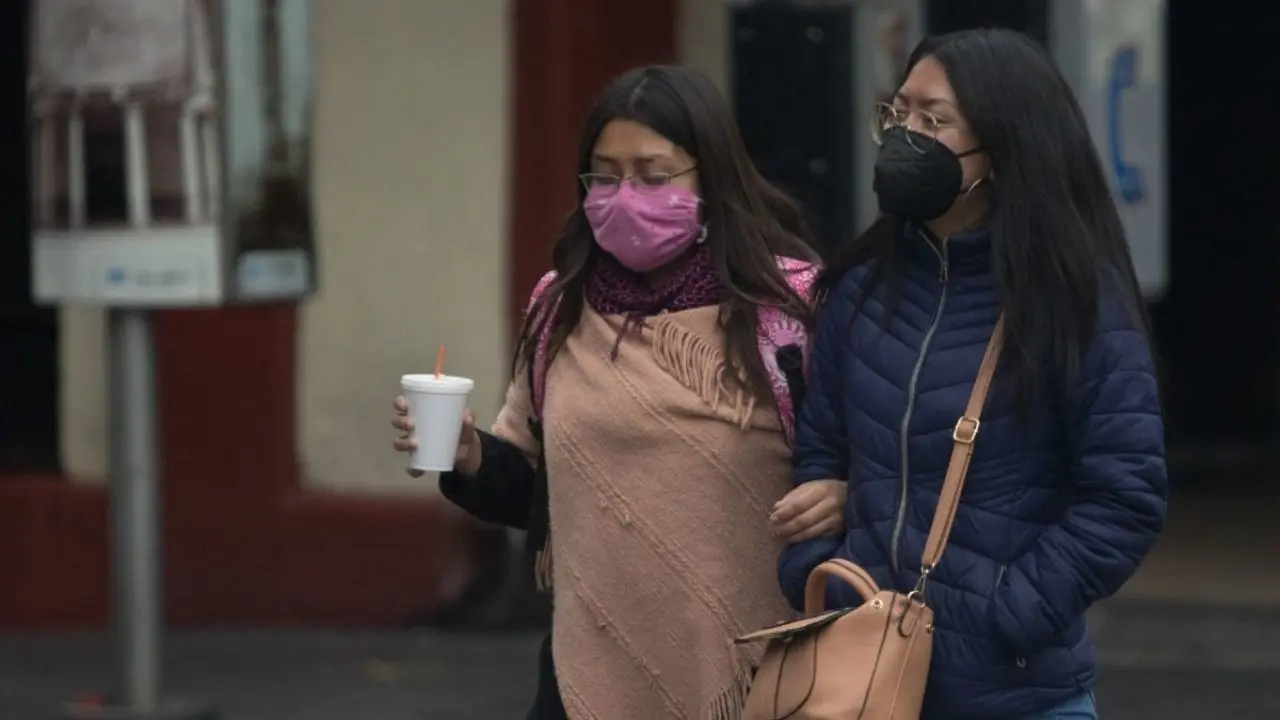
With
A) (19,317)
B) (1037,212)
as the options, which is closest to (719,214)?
(1037,212)

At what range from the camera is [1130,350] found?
2990 mm

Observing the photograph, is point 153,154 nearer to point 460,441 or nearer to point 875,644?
point 460,441

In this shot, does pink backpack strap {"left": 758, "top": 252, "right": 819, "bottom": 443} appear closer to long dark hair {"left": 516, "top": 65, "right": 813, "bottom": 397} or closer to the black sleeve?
long dark hair {"left": 516, "top": 65, "right": 813, "bottom": 397}

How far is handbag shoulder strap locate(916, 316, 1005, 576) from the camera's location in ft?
9.78

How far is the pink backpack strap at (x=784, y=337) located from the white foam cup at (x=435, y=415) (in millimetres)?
444

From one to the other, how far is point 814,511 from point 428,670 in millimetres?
4586

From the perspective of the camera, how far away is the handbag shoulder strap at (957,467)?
298cm

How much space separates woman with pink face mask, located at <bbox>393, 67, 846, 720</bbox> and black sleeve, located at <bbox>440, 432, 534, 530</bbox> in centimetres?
1

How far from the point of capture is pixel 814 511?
10.4 ft

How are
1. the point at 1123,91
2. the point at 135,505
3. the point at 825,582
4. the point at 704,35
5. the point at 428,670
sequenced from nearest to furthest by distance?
1. the point at 825,582
2. the point at 1123,91
3. the point at 135,505
4. the point at 428,670
5. the point at 704,35

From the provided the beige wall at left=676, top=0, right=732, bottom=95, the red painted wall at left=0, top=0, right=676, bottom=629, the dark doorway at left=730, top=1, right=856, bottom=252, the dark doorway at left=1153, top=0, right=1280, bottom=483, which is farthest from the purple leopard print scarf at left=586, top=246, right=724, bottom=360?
the dark doorway at left=1153, top=0, right=1280, bottom=483

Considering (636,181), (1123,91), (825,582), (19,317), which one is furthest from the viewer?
(19,317)

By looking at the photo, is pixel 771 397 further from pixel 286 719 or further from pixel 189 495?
pixel 189 495

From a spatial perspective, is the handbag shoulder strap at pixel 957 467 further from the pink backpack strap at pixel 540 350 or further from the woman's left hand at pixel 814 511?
the pink backpack strap at pixel 540 350
